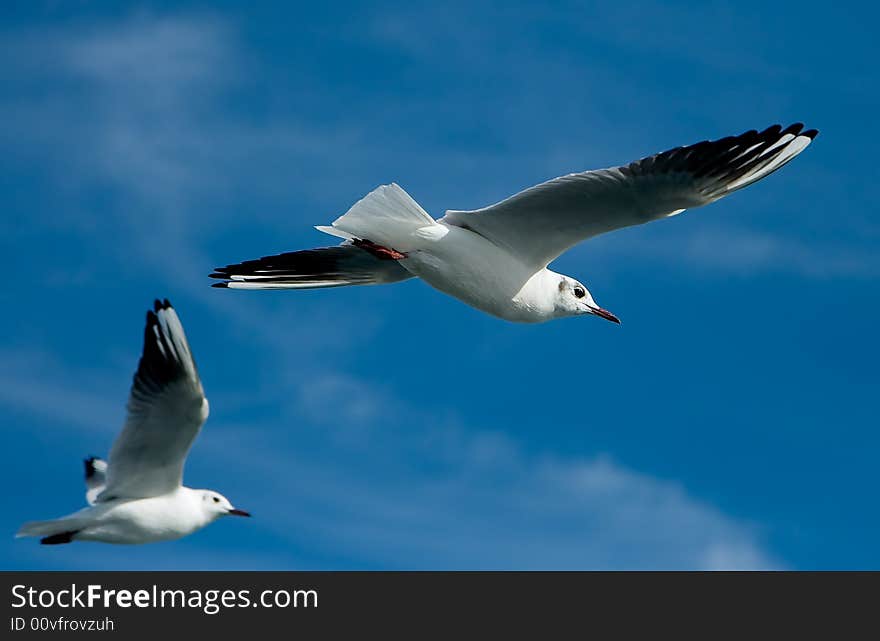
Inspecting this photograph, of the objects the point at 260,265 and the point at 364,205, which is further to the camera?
the point at 260,265

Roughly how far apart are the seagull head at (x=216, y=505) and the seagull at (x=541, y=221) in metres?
2.89

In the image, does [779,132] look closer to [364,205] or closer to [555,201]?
[555,201]

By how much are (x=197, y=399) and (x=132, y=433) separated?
28.1 inches

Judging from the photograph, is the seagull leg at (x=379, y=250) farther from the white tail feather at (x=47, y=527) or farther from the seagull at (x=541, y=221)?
the white tail feather at (x=47, y=527)

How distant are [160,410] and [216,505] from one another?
167 cm

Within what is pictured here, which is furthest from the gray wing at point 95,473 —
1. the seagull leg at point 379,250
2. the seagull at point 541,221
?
the seagull leg at point 379,250

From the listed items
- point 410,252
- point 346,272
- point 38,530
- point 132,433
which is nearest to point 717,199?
point 410,252

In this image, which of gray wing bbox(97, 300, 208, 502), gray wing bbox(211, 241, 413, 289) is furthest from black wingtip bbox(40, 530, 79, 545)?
gray wing bbox(211, 241, 413, 289)

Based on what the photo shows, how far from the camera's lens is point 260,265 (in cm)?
1235

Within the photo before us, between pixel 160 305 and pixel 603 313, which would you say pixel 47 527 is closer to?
pixel 160 305

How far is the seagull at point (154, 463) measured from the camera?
37.2ft

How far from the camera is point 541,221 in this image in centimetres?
1049

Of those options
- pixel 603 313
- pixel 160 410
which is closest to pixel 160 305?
pixel 160 410

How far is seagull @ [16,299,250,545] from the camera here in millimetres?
11352
